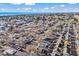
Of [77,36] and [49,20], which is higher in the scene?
[49,20]

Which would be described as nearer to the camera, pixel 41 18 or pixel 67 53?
pixel 67 53

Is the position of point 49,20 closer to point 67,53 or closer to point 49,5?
point 49,5

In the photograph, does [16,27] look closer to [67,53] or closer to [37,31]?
[37,31]

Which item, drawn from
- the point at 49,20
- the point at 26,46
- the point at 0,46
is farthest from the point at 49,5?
the point at 0,46

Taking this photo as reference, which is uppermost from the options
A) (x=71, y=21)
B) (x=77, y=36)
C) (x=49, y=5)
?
(x=49, y=5)

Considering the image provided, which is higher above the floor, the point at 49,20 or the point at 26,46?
the point at 49,20

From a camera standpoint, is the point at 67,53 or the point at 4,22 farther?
the point at 4,22

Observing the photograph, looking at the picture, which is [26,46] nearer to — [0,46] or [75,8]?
[0,46]

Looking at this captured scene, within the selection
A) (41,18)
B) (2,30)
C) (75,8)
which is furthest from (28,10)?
(75,8)

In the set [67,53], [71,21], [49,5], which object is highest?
[49,5]
